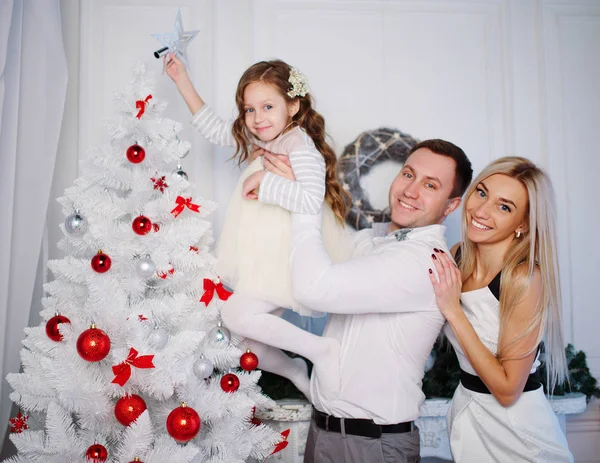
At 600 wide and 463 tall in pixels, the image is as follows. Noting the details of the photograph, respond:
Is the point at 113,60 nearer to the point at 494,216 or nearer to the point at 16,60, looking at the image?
the point at 16,60

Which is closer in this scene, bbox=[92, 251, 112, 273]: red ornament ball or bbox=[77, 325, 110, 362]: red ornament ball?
bbox=[77, 325, 110, 362]: red ornament ball

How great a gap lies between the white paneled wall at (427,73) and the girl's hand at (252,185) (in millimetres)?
1063

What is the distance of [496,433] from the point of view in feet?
6.46

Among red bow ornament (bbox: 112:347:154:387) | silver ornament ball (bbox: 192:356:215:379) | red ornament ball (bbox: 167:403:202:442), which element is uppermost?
red bow ornament (bbox: 112:347:154:387)

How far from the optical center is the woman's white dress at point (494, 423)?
6.27 feet

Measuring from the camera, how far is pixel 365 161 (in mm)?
3236

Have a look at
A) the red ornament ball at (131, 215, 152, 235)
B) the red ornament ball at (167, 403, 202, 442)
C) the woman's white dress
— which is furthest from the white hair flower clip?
the red ornament ball at (167, 403, 202, 442)

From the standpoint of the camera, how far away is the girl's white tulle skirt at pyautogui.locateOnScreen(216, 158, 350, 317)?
2.11 meters

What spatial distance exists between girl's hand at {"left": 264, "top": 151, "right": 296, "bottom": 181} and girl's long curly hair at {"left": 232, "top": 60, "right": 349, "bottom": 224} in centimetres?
20

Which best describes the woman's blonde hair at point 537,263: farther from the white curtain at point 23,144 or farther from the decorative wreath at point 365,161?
the white curtain at point 23,144

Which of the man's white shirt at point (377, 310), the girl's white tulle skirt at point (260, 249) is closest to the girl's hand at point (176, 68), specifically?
the girl's white tulle skirt at point (260, 249)

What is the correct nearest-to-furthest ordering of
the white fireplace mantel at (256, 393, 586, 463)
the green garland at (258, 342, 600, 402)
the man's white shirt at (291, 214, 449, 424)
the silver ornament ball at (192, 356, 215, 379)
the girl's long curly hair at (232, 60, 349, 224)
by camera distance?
the man's white shirt at (291, 214, 449, 424) < the silver ornament ball at (192, 356, 215, 379) < the girl's long curly hair at (232, 60, 349, 224) < the white fireplace mantel at (256, 393, 586, 463) < the green garland at (258, 342, 600, 402)

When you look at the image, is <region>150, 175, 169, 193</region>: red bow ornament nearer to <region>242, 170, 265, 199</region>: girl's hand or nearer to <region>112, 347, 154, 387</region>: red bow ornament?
<region>242, 170, 265, 199</region>: girl's hand

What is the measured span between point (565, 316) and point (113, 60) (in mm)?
3087
